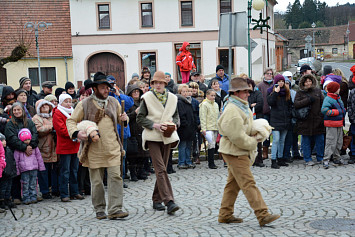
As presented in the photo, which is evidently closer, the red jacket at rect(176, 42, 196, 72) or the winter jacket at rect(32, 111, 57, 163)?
the winter jacket at rect(32, 111, 57, 163)

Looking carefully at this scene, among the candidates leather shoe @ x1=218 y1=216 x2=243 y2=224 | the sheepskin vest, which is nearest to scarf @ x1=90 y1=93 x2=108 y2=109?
the sheepskin vest

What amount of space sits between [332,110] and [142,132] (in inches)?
169

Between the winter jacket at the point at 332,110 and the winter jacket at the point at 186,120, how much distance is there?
2968 mm

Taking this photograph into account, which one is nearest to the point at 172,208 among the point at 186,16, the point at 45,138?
the point at 45,138

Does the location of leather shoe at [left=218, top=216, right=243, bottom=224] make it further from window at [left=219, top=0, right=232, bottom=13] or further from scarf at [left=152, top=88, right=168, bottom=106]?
window at [left=219, top=0, right=232, bottom=13]

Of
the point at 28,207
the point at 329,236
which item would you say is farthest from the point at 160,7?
the point at 329,236

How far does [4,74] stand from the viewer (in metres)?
36.2

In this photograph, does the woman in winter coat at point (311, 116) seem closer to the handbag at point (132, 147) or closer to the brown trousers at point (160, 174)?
the handbag at point (132, 147)

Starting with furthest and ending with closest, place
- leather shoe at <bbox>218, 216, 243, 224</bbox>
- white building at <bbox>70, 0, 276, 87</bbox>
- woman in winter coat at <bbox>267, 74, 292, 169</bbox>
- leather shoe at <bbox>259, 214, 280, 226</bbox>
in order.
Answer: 1. white building at <bbox>70, 0, 276, 87</bbox>
2. woman in winter coat at <bbox>267, 74, 292, 169</bbox>
3. leather shoe at <bbox>218, 216, 243, 224</bbox>
4. leather shoe at <bbox>259, 214, 280, 226</bbox>

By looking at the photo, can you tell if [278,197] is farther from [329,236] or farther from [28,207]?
[28,207]

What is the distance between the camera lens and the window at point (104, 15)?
36344mm

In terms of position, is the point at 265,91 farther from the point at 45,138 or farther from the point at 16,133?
the point at 16,133

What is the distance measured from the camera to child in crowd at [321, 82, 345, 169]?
11.2 meters

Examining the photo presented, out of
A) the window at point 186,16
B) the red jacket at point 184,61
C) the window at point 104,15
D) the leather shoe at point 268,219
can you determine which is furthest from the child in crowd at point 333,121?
the window at point 104,15
